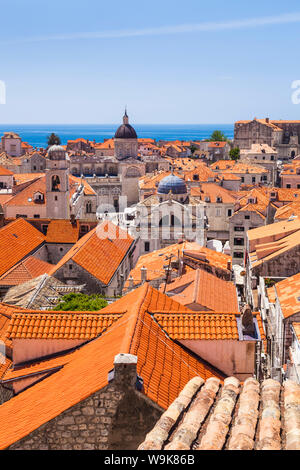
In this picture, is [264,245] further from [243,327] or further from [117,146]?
[117,146]

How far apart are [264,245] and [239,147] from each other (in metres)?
95.3

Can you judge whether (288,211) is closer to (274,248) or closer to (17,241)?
(274,248)

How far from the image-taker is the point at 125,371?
847 centimetres

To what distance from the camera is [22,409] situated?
1055cm

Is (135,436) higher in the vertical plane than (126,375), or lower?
lower

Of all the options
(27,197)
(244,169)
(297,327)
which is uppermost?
(244,169)

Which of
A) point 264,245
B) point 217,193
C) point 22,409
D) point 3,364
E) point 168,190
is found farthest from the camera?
point 217,193

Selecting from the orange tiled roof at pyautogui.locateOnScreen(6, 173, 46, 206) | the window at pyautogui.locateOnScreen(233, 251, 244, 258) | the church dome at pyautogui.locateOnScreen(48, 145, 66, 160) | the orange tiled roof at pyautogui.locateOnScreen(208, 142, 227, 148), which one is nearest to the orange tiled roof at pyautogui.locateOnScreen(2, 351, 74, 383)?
the church dome at pyautogui.locateOnScreen(48, 145, 66, 160)

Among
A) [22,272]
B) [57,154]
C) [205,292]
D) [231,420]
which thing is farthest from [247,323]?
[57,154]

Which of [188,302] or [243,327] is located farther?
[188,302]

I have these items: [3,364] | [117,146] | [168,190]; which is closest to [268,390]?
[3,364]

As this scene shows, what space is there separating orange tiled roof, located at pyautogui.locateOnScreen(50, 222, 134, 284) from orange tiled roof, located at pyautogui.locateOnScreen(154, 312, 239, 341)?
15616 mm

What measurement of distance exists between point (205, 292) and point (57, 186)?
2706 centimetres

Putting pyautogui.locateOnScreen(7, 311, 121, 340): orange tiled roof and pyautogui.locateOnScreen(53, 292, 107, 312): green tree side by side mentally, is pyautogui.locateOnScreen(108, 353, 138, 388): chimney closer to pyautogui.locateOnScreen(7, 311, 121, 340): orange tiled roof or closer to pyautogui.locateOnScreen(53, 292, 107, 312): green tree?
pyautogui.locateOnScreen(7, 311, 121, 340): orange tiled roof
